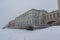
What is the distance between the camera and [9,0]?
1.06 metres

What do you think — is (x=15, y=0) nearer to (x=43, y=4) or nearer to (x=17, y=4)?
(x=17, y=4)

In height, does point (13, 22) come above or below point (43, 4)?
below

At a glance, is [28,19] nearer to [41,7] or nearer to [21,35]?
[41,7]

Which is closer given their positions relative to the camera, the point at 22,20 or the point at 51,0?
the point at 22,20

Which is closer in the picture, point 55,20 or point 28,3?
point 55,20

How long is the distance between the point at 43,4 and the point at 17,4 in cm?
27

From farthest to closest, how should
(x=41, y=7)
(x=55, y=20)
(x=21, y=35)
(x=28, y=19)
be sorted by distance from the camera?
(x=41, y=7) < (x=28, y=19) < (x=55, y=20) < (x=21, y=35)

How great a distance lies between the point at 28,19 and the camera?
86 cm

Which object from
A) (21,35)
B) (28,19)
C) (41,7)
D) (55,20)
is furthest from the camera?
(41,7)

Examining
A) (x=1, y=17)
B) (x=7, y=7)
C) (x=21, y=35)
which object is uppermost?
(x=7, y=7)

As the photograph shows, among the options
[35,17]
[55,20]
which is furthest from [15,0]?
[55,20]

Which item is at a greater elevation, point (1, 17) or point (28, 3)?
point (28, 3)

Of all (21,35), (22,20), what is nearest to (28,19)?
(22,20)

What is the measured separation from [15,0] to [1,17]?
0.24 metres
